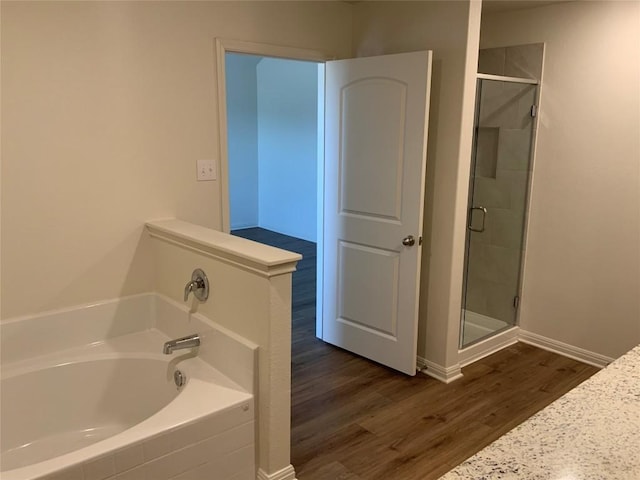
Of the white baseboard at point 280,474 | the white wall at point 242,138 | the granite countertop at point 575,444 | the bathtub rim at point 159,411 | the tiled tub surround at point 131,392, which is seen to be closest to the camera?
the granite countertop at point 575,444

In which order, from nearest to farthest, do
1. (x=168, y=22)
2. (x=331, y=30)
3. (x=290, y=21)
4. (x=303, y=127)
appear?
(x=168, y=22) < (x=290, y=21) < (x=331, y=30) < (x=303, y=127)

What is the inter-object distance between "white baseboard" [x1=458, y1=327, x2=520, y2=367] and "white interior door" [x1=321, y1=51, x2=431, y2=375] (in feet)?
1.31

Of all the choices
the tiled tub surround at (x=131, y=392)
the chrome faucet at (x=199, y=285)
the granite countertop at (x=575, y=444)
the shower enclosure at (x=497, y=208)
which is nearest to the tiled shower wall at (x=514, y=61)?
the shower enclosure at (x=497, y=208)

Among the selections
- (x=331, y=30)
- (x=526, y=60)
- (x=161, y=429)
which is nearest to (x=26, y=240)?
(x=161, y=429)

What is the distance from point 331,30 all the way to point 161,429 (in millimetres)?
2599

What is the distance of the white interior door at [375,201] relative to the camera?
2.91 metres

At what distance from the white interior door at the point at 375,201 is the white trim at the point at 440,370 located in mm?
124

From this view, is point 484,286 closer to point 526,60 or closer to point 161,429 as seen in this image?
point 526,60

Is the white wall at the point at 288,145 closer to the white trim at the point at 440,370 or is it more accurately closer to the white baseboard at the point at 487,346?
the white baseboard at the point at 487,346

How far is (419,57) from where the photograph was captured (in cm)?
279

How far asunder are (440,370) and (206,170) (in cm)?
183

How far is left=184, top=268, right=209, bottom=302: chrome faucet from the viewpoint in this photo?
235cm

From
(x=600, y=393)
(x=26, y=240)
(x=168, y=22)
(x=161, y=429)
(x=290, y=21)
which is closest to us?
(x=600, y=393)

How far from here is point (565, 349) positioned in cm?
345
